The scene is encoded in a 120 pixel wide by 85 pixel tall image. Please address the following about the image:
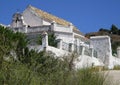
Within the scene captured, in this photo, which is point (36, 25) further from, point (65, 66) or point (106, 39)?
point (65, 66)

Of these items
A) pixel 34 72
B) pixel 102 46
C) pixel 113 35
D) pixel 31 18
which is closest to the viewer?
pixel 34 72

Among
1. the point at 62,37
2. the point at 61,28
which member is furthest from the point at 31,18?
the point at 62,37

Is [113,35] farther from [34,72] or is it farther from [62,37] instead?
[34,72]

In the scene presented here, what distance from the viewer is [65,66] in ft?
33.4

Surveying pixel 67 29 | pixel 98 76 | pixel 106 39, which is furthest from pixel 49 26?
pixel 98 76

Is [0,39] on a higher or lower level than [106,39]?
lower

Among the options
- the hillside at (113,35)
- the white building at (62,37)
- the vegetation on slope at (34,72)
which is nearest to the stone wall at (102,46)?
the white building at (62,37)

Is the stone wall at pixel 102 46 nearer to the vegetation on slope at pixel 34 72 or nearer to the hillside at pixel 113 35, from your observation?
the hillside at pixel 113 35

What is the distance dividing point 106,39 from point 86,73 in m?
22.5

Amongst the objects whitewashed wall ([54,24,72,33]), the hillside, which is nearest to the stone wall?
whitewashed wall ([54,24,72,33])

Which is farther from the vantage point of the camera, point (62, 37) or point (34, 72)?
point (62, 37)

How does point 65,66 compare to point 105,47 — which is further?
point 105,47

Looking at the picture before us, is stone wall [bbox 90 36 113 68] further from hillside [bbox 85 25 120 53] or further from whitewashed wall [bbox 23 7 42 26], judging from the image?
hillside [bbox 85 25 120 53]

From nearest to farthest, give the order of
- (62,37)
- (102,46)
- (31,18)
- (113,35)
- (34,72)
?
(34,72) < (102,46) < (62,37) < (31,18) < (113,35)
